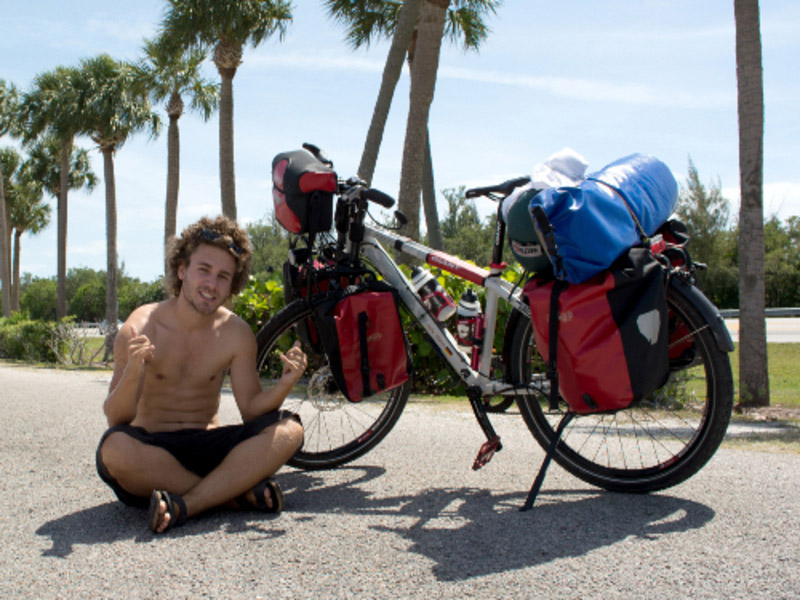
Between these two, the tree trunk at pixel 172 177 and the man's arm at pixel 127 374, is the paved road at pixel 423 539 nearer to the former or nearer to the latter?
the man's arm at pixel 127 374

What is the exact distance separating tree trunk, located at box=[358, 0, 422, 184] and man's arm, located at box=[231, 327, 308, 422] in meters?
8.28

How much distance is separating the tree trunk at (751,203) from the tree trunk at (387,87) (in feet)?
17.0

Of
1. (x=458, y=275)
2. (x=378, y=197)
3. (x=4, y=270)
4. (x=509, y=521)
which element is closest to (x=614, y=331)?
(x=509, y=521)

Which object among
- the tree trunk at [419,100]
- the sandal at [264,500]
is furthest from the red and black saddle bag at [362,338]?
the tree trunk at [419,100]

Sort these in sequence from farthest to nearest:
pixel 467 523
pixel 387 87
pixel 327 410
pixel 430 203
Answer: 1. pixel 430 203
2. pixel 387 87
3. pixel 327 410
4. pixel 467 523

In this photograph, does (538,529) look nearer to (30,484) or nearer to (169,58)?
(30,484)

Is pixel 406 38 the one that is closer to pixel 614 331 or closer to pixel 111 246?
pixel 614 331

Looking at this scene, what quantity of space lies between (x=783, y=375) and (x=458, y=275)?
1180 centimetres

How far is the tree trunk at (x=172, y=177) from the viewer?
73.8ft

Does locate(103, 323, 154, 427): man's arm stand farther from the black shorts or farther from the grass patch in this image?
the grass patch

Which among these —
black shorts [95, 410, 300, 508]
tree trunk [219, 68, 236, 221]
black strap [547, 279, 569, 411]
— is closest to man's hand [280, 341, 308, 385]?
black shorts [95, 410, 300, 508]

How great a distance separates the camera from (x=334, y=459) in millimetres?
3896

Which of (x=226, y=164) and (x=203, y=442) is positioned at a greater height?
(x=226, y=164)

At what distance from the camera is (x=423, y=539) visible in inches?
105
